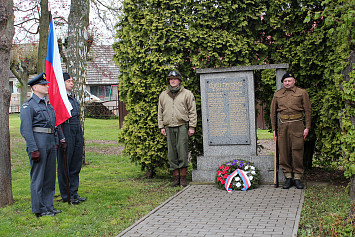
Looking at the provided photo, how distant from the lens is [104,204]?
6.72m

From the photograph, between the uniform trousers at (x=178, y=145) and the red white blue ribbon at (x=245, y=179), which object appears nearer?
the red white blue ribbon at (x=245, y=179)

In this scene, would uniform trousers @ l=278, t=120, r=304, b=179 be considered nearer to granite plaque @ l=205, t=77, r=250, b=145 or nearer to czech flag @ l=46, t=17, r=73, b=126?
granite plaque @ l=205, t=77, r=250, b=145

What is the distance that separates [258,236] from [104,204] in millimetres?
2984

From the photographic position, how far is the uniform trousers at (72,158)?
6766 mm

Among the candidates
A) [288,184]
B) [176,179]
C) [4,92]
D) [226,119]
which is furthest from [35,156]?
[288,184]

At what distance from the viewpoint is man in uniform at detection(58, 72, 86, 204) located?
6766 millimetres

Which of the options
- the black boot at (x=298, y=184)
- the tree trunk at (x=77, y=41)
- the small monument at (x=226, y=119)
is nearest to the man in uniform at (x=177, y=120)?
the small monument at (x=226, y=119)

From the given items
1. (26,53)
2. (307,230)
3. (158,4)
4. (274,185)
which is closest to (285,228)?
(307,230)

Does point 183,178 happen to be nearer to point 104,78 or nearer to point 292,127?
point 292,127

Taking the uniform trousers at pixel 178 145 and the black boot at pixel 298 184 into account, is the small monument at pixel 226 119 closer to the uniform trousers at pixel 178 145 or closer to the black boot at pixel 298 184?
the uniform trousers at pixel 178 145

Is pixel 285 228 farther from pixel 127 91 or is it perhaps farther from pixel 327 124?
pixel 127 91

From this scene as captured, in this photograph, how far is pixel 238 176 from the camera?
754 cm

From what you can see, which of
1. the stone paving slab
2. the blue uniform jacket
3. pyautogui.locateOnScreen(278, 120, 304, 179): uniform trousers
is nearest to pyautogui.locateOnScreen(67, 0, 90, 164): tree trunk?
the blue uniform jacket

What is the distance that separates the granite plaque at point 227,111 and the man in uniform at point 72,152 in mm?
2760
